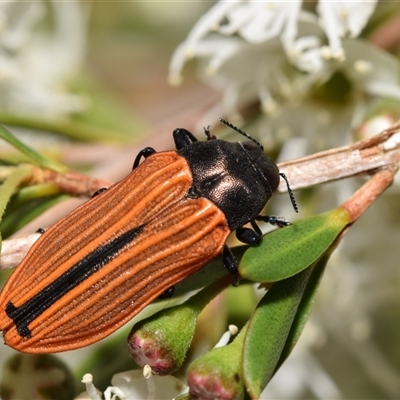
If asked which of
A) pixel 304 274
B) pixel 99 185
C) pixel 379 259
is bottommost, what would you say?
pixel 379 259

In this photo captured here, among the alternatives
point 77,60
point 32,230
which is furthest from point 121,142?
point 77,60

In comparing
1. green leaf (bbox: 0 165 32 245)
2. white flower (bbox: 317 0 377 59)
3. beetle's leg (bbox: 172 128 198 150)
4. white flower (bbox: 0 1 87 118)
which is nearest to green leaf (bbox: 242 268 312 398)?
green leaf (bbox: 0 165 32 245)

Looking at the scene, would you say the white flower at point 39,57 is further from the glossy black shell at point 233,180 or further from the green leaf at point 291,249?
the green leaf at point 291,249

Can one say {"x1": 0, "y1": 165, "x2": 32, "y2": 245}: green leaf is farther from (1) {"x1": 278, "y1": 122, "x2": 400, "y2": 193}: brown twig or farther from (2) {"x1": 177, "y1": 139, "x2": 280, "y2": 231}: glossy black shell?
(1) {"x1": 278, "y1": 122, "x2": 400, "y2": 193}: brown twig

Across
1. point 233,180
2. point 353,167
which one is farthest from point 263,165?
point 353,167

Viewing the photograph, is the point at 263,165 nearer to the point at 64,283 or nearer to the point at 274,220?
the point at 274,220

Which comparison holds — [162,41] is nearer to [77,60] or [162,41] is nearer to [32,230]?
[77,60]
